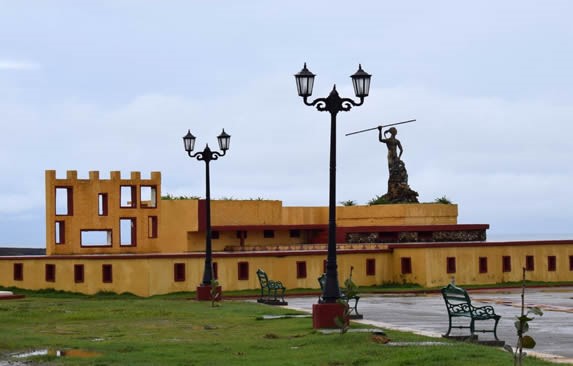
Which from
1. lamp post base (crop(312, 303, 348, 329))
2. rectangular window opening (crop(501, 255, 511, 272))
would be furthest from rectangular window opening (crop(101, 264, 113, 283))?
lamp post base (crop(312, 303, 348, 329))

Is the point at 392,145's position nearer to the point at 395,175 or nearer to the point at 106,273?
the point at 395,175

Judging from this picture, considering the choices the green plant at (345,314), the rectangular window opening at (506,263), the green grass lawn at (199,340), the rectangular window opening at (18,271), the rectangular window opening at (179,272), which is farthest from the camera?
the rectangular window opening at (506,263)

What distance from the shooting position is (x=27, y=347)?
19422mm

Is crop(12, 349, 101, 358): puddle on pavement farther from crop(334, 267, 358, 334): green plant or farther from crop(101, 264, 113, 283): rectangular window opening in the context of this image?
crop(101, 264, 113, 283): rectangular window opening

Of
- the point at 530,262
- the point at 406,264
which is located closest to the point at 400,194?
the point at 530,262

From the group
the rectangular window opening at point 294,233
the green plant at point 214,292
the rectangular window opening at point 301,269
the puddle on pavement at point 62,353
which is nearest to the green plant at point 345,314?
the puddle on pavement at point 62,353

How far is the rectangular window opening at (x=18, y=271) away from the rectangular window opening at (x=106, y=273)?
3537 millimetres

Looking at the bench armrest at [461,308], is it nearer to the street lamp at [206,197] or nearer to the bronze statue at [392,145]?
the street lamp at [206,197]

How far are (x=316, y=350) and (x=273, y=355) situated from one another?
77 cm

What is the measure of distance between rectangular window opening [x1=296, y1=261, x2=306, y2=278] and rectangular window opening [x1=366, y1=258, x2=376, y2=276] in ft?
9.70

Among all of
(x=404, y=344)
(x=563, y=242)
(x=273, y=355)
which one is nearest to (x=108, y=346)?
(x=273, y=355)

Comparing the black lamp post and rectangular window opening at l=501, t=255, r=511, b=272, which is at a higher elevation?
the black lamp post

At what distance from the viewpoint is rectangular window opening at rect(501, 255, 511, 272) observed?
1777 inches

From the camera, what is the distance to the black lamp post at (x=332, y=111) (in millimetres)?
20953
